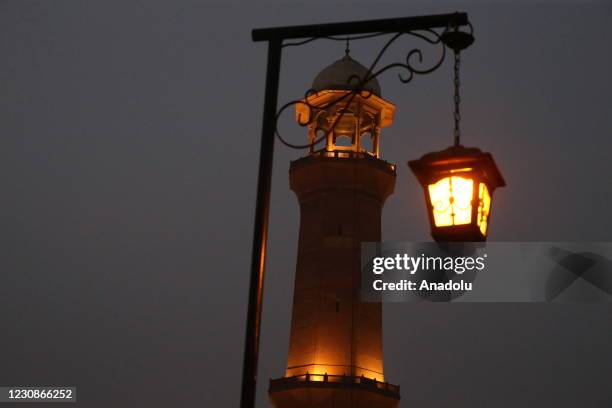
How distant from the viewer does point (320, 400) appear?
1561 inches

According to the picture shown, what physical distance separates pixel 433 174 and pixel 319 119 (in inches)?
1349

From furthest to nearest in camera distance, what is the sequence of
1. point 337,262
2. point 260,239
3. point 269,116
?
point 337,262
point 269,116
point 260,239

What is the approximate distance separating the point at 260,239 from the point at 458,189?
8.02 feet

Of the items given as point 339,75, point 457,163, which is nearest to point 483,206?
point 457,163

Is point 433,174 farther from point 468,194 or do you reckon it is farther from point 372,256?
point 372,256

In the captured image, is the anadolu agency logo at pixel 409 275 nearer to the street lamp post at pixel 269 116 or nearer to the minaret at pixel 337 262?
the minaret at pixel 337 262

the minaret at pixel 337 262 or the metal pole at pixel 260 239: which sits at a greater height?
the minaret at pixel 337 262

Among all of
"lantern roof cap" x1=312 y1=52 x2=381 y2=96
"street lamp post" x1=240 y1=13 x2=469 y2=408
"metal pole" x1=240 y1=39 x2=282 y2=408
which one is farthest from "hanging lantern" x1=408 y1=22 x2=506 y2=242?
"lantern roof cap" x1=312 y1=52 x2=381 y2=96

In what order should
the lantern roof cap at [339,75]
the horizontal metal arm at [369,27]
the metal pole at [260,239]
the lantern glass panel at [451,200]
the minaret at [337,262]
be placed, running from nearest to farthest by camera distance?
the lantern glass panel at [451,200] < the metal pole at [260,239] < the horizontal metal arm at [369,27] < the minaret at [337,262] < the lantern roof cap at [339,75]

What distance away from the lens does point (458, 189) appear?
825 cm

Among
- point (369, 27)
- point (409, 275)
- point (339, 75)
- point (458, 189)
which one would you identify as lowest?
point (458, 189)

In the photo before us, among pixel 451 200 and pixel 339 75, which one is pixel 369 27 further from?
pixel 339 75

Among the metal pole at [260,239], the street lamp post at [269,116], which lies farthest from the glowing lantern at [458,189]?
the metal pole at [260,239]

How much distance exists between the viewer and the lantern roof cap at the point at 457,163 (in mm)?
8250
